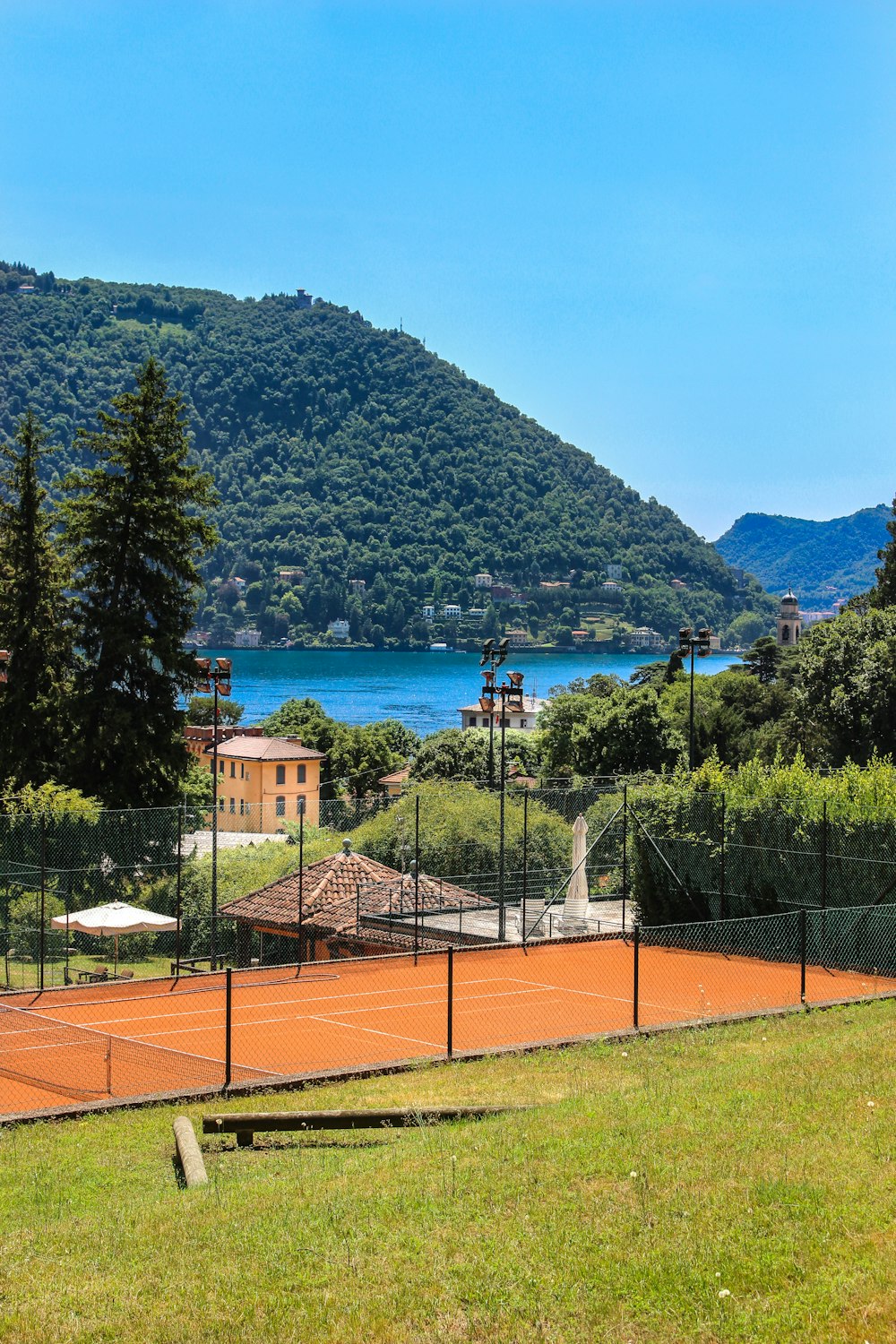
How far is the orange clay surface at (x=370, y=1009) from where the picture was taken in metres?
15.4

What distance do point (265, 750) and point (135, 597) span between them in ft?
182

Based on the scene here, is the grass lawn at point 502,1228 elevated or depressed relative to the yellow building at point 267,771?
elevated

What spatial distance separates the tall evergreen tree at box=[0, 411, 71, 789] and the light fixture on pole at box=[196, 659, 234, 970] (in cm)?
453

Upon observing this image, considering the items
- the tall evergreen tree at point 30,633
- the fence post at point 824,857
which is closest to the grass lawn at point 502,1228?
the fence post at point 824,857

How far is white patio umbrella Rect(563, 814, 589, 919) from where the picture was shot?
27422 mm

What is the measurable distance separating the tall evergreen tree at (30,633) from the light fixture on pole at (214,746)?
4.53 meters

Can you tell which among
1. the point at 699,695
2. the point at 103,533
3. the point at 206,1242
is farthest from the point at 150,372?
the point at 699,695

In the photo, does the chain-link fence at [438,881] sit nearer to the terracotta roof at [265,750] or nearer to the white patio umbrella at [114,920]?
the white patio umbrella at [114,920]

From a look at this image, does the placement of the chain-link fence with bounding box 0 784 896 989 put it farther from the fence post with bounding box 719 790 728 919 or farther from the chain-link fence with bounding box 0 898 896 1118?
→ the chain-link fence with bounding box 0 898 896 1118

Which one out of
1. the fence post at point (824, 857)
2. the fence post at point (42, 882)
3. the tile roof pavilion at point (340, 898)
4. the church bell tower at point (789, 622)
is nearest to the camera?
the fence post at point (42, 882)

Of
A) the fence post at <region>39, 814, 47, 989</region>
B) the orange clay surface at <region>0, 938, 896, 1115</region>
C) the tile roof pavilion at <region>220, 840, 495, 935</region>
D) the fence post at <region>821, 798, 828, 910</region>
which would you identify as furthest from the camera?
the tile roof pavilion at <region>220, 840, 495, 935</region>

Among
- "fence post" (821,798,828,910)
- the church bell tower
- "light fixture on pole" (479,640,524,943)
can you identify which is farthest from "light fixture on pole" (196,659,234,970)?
the church bell tower

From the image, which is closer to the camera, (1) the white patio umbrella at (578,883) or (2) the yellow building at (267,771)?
(1) the white patio umbrella at (578,883)

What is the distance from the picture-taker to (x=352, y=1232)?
7.79 metres
